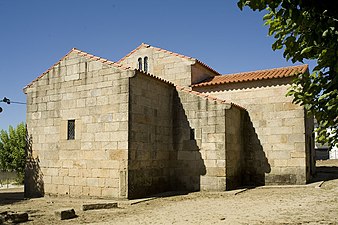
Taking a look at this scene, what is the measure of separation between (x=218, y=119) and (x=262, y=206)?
4.03 m

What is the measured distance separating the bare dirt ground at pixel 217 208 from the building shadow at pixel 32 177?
0.91 metres

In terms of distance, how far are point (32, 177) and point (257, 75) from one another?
32.9 ft

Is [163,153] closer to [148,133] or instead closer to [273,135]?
[148,133]

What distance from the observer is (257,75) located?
14.1 meters

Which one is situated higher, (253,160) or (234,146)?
(234,146)

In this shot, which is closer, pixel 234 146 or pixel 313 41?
pixel 313 41

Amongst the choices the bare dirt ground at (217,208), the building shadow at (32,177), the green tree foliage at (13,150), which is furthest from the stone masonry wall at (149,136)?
the green tree foliage at (13,150)

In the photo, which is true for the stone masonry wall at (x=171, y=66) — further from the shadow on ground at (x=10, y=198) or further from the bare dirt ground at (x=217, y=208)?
the shadow on ground at (x=10, y=198)

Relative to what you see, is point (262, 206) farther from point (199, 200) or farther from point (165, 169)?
point (165, 169)

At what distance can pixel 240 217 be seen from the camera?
729cm

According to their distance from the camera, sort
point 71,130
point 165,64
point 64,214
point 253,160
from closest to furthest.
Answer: point 64,214 → point 71,130 → point 253,160 → point 165,64

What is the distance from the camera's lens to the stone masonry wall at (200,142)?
11.6 meters

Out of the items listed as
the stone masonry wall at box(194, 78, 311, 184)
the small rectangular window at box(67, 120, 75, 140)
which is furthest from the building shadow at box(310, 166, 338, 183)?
the small rectangular window at box(67, 120, 75, 140)

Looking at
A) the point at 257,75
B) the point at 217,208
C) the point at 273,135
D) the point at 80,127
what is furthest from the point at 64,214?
the point at 257,75
